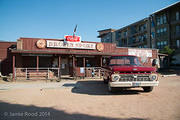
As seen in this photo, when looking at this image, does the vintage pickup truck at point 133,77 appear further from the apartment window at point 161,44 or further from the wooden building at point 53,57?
the apartment window at point 161,44

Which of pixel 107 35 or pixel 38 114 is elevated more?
pixel 107 35

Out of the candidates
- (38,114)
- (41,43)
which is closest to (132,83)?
(38,114)

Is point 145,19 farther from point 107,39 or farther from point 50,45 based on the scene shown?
point 50,45

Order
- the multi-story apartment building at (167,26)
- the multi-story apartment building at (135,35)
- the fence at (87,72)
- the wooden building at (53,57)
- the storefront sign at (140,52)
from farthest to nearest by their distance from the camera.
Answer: the multi-story apartment building at (135,35), the multi-story apartment building at (167,26), the storefront sign at (140,52), the fence at (87,72), the wooden building at (53,57)

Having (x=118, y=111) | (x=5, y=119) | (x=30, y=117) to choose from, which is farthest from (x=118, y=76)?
(x=5, y=119)

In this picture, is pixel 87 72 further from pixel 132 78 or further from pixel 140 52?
pixel 140 52

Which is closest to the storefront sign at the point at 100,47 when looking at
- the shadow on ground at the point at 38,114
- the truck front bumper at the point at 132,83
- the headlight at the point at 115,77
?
the headlight at the point at 115,77

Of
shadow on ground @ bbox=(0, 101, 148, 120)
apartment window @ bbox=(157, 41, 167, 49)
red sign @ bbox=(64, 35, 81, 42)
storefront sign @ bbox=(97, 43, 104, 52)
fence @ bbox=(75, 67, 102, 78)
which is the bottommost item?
shadow on ground @ bbox=(0, 101, 148, 120)

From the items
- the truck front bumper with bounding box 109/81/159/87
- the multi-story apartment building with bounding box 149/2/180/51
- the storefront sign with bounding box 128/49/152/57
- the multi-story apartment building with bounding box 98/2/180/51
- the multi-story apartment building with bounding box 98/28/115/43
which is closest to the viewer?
the truck front bumper with bounding box 109/81/159/87

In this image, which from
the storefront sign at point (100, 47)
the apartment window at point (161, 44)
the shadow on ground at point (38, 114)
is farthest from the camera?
the apartment window at point (161, 44)

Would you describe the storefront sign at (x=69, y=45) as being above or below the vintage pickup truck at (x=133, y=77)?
above

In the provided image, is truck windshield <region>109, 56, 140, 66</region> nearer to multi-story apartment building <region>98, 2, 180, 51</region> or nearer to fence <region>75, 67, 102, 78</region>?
fence <region>75, 67, 102, 78</region>

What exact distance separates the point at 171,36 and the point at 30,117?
31.5 metres

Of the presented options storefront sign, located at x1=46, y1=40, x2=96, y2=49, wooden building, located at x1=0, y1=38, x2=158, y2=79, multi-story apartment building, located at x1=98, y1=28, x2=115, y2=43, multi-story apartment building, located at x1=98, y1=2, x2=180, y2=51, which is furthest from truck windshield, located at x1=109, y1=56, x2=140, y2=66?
multi-story apartment building, located at x1=98, y1=28, x2=115, y2=43
